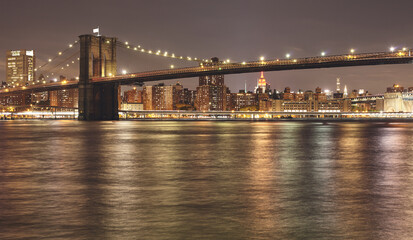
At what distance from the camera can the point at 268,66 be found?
7031cm

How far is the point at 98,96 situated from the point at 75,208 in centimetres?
7696

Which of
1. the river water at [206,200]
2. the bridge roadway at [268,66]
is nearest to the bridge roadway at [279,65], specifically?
the bridge roadway at [268,66]

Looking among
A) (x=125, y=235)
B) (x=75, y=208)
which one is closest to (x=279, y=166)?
(x=75, y=208)

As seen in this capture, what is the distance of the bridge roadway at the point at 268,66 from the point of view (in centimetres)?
6272

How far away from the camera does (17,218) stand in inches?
262

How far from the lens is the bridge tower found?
80938mm

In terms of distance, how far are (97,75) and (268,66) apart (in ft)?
113

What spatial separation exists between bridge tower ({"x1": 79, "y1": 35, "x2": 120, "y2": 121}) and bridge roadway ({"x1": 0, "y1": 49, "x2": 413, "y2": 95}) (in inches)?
80.1

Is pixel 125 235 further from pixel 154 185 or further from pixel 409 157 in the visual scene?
pixel 409 157

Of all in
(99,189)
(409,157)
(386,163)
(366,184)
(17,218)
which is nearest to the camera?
(17,218)

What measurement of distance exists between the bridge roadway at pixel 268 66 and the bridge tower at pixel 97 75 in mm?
2036

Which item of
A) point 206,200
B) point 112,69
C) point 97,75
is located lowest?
point 206,200

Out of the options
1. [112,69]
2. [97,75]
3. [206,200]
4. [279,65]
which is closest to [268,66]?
[279,65]

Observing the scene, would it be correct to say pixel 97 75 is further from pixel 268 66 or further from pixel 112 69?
pixel 268 66
